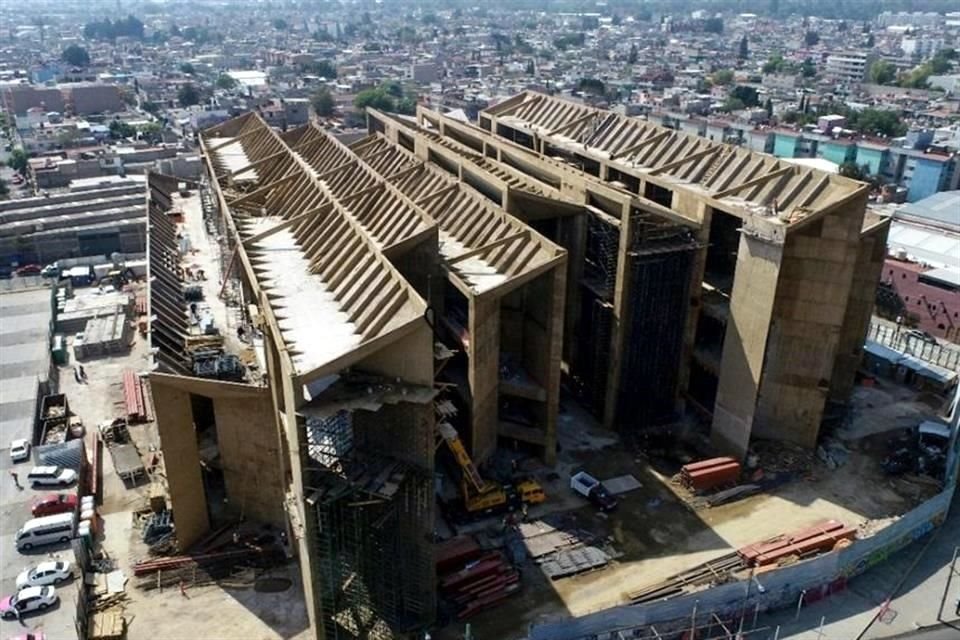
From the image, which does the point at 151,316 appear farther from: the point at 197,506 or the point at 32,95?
the point at 32,95

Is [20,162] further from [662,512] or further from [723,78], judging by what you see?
[723,78]

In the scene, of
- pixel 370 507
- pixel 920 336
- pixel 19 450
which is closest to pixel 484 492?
pixel 370 507

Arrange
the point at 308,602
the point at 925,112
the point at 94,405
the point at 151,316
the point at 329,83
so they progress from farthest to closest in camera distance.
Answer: the point at 329,83 → the point at 925,112 → the point at 94,405 → the point at 151,316 → the point at 308,602

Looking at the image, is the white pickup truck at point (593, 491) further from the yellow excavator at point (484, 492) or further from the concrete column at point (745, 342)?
the concrete column at point (745, 342)

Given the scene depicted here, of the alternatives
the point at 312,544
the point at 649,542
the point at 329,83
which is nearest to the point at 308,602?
the point at 312,544

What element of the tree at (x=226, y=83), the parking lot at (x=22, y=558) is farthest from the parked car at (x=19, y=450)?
the tree at (x=226, y=83)

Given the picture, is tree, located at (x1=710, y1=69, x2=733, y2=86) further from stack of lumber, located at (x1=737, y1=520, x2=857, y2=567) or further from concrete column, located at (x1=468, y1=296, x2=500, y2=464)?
stack of lumber, located at (x1=737, y1=520, x2=857, y2=567)
